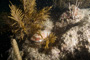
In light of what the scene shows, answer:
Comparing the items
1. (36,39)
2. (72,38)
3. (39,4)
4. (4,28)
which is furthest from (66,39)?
(39,4)

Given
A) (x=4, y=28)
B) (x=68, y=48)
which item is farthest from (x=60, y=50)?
(x=4, y=28)

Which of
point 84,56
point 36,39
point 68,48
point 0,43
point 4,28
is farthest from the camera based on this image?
point 0,43

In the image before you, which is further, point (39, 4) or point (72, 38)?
point (39, 4)

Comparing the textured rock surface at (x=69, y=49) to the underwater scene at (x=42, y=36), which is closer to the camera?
the textured rock surface at (x=69, y=49)

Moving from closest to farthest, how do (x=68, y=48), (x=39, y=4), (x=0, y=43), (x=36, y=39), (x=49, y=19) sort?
1. (x=68, y=48)
2. (x=36, y=39)
3. (x=0, y=43)
4. (x=49, y=19)
5. (x=39, y=4)

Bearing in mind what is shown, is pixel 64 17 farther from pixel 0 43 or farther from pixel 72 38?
pixel 0 43

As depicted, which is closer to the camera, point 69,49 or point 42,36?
point 69,49

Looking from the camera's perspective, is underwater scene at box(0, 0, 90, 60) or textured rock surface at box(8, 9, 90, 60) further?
underwater scene at box(0, 0, 90, 60)

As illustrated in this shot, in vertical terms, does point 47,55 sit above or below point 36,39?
below

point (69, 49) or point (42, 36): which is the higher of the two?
point (42, 36)

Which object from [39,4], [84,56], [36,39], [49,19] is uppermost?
[39,4]
